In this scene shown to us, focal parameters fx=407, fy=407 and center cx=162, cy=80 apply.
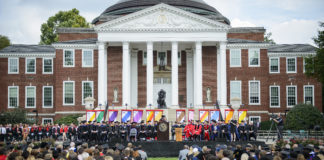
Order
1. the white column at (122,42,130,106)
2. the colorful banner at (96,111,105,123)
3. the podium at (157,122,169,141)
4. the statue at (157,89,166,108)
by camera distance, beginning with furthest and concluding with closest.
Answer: the white column at (122,42,130,106) < the statue at (157,89,166,108) < the colorful banner at (96,111,105,123) < the podium at (157,122,169,141)

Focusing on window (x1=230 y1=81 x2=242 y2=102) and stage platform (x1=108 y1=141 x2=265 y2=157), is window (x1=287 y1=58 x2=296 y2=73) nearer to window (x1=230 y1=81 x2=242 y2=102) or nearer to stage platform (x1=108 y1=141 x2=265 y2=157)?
window (x1=230 y1=81 x2=242 y2=102)

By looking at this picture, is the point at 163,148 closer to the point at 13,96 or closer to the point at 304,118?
the point at 304,118

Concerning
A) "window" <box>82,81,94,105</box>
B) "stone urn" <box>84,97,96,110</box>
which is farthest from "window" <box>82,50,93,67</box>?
"stone urn" <box>84,97,96,110</box>

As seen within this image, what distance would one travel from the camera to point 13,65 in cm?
4891

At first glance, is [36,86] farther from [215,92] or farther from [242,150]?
[242,150]

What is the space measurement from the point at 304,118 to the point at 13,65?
33844 millimetres

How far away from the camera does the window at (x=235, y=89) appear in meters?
47.3

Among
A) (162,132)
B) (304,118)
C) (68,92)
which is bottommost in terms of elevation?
(304,118)

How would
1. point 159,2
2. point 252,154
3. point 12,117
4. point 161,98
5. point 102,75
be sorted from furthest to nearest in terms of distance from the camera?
1. point 159,2
2. point 102,75
3. point 12,117
4. point 161,98
5. point 252,154

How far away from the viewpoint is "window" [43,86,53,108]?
160ft

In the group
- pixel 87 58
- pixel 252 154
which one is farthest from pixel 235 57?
pixel 252 154

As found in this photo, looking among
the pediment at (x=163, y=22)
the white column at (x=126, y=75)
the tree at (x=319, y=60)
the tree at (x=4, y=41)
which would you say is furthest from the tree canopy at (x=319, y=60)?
the tree at (x=4, y=41)

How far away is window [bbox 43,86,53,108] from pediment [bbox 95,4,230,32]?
10883 millimetres

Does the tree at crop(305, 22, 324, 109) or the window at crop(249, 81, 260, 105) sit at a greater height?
the tree at crop(305, 22, 324, 109)
